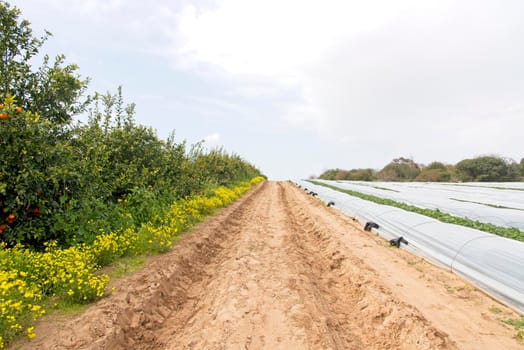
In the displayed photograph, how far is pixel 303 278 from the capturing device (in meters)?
5.05

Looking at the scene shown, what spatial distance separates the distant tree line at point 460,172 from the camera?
38656 mm

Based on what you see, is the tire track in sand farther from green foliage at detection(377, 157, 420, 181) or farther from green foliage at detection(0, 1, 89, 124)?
green foliage at detection(377, 157, 420, 181)

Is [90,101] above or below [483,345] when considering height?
above

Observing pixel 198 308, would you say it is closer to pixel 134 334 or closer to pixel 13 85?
pixel 134 334

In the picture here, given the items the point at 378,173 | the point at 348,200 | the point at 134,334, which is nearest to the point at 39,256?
the point at 134,334

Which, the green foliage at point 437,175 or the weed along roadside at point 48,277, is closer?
the weed along roadside at point 48,277

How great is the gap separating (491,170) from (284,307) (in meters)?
44.4

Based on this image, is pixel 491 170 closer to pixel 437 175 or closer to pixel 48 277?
pixel 437 175

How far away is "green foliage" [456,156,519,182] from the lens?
1517 inches

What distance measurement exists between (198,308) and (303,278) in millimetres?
1776

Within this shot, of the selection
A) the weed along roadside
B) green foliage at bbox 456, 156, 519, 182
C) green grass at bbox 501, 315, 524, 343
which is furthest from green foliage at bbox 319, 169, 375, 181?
the weed along roadside

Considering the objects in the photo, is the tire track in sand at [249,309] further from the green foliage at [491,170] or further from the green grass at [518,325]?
the green foliage at [491,170]

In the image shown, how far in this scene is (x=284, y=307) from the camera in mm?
3949

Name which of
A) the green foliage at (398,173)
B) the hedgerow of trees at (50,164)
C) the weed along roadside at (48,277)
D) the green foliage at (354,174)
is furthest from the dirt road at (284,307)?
the green foliage at (354,174)
